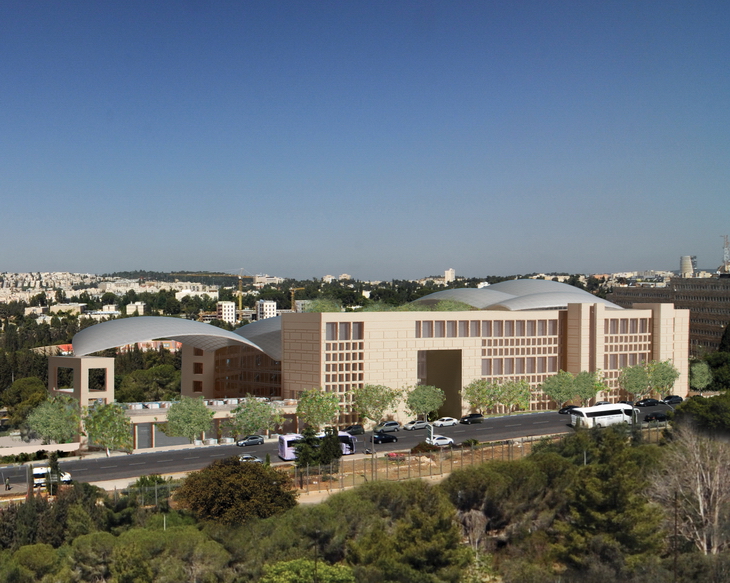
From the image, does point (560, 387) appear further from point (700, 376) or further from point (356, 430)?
point (700, 376)

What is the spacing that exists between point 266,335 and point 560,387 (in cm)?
2259

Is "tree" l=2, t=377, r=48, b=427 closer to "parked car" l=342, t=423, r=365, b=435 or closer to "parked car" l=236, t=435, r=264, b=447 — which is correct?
"parked car" l=236, t=435, r=264, b=447

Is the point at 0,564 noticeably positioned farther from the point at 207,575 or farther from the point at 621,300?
the point at 621,300

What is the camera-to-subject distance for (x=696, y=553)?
2870 cm

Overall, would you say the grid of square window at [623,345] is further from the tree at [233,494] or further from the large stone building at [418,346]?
the tree at [233,494]

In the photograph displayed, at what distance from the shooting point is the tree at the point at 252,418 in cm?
5059

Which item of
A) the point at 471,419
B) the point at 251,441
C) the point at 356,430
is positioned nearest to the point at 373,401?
the point at 356,430

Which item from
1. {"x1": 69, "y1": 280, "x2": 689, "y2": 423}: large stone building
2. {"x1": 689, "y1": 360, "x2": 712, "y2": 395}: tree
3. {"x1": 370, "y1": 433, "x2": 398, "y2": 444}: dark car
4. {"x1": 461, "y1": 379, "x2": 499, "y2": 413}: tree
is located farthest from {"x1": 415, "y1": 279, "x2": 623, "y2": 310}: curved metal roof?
{"x1": 370, "y1": 433, "x2": 398, "y2": 444}: dark car

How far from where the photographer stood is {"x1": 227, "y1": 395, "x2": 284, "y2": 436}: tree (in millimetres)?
50594

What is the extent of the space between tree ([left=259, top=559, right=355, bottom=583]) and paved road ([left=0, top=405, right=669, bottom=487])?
46.8 feet

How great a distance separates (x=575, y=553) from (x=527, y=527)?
3206 millimetres

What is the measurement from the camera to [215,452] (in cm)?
4612

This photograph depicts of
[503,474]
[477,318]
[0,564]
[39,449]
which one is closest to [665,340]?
[477,318]

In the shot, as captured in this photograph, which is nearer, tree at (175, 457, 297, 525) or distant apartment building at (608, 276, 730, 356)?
tree at (175, 457, 297, 525)
